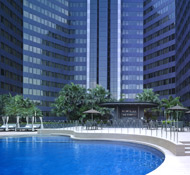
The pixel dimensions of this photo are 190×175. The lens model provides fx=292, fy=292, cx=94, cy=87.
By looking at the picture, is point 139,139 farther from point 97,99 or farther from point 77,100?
point 77,100

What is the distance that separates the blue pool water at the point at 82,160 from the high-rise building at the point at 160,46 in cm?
6948

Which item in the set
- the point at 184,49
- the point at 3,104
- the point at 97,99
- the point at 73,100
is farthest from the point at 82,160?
the point at 184,49

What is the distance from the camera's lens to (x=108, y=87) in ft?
335

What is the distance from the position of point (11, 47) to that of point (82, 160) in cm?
6565

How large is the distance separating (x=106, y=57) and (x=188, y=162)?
90791mm

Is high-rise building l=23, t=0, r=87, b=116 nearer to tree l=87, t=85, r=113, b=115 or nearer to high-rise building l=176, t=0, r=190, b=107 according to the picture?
tree l=87, t=85, r=113, b=115

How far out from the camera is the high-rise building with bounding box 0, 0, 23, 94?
243 feet

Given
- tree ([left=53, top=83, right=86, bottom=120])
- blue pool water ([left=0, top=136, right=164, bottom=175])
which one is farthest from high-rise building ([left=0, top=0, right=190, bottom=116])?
blue pool water ([left=0, top=136, right=164, bottom=175])

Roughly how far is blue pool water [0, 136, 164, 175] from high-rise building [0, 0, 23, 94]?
5152cm

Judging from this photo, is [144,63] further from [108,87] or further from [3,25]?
[3,25]

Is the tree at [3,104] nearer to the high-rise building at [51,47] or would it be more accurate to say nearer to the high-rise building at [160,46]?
the high-rise building at [51,47]

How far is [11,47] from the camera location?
79375 millimetres

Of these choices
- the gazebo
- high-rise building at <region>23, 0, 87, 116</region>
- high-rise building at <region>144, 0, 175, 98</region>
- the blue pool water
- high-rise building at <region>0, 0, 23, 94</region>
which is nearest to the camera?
the blue pool water

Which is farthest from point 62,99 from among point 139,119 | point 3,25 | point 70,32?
point 70,32
